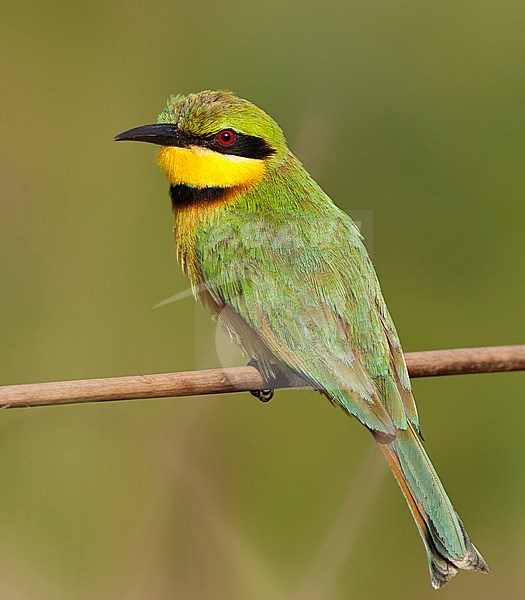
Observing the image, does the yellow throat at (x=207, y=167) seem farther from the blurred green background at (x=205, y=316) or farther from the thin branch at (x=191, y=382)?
Result: the thin branch at (x=191, y=382)

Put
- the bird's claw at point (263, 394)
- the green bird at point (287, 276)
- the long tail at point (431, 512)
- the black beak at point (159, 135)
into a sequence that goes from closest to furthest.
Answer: the long tail at point (431, 512) < the green bird at point (287, 276) < the black beak at point (159, 135) < the bird's claw at point (263, 394)

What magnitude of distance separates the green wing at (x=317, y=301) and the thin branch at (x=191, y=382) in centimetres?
7

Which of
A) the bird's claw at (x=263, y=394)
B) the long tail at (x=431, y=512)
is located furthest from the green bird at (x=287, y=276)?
the bird's claw at (x=263, y=394)

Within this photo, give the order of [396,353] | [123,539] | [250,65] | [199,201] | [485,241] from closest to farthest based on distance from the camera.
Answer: [396,353]
[199,201]
[123,539]
[250,65]
[485,241]

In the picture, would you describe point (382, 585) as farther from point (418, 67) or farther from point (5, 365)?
point (418, 67)

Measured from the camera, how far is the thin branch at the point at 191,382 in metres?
1.54

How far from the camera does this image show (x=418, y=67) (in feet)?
10.0

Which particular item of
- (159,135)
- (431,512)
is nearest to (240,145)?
(159,135)

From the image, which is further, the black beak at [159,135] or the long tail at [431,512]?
the black beak at [159,135]

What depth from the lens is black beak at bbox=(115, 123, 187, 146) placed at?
207 centimetres

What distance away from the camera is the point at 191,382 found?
1681 millimetres

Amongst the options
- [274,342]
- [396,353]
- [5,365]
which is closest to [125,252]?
[5,365]

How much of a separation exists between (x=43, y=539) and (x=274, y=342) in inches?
28.3

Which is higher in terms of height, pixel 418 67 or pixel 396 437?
pixel 418 67
